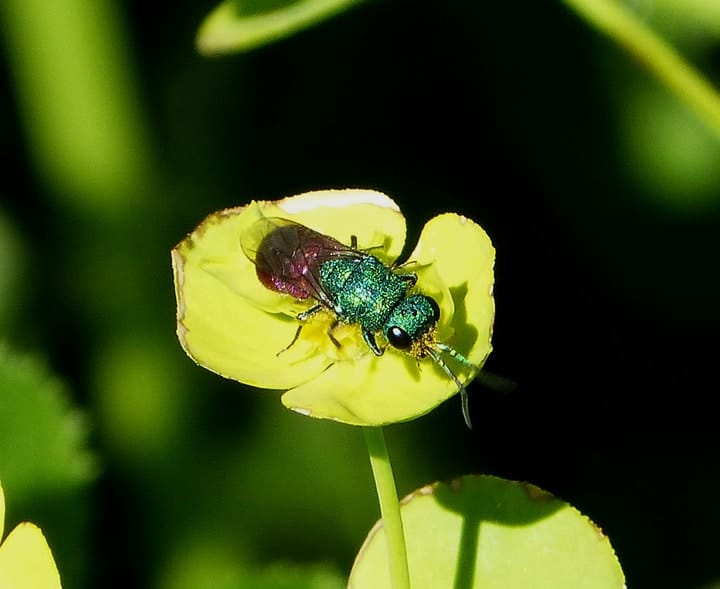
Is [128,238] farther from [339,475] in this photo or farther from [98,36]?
[339,475]

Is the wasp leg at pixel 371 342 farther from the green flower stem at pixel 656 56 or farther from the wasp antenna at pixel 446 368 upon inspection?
the green flower stem at pixel 656 56

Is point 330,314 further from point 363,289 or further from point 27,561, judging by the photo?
point 27,561

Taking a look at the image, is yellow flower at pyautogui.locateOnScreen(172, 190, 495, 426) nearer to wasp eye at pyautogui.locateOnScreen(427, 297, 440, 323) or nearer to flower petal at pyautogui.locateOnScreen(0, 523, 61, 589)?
wasp eye at pyautogui.locateOnScreen(427, 297, 440, 323)

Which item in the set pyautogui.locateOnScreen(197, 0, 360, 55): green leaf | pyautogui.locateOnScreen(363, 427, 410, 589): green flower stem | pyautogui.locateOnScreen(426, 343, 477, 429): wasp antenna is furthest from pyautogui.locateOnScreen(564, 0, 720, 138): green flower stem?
pyautogui.locateOnScreen(363, 427, 410, 589): green flower stem

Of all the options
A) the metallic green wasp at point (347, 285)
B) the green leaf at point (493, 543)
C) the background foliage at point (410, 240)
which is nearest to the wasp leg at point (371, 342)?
the metallic green wasp at point (347, 285)

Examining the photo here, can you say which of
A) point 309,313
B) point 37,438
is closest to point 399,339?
point 309,313

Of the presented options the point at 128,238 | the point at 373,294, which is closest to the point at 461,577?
the point at 373,294
